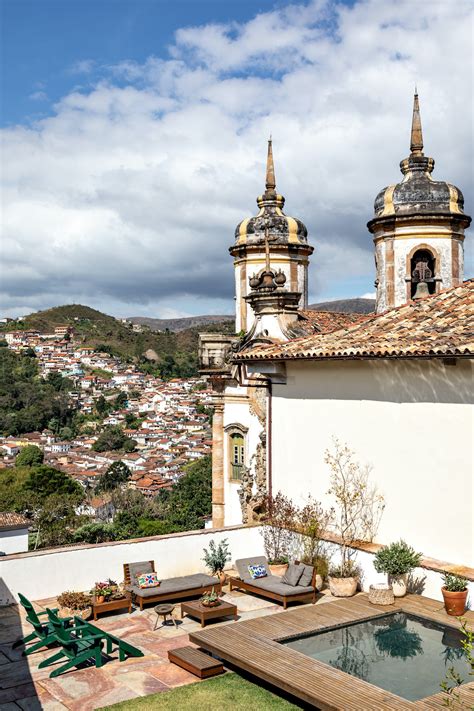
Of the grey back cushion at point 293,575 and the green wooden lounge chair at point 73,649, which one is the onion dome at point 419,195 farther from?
the green wooden lounge chair at point 73,649

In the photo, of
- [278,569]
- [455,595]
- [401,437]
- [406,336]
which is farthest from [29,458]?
[455,595]

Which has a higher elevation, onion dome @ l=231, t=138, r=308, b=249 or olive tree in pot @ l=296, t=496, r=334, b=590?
onion dome @ l=231, t=138, r=308, b=249

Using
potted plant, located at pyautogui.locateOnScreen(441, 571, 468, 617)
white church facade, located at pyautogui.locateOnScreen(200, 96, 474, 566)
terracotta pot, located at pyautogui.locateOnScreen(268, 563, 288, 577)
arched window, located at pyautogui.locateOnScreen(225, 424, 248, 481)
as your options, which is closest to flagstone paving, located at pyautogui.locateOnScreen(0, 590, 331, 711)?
terracotta pot, located at pyautogui.locateOnScreen(268, 563, 288, 577)

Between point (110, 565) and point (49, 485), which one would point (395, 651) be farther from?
point (49, 485)

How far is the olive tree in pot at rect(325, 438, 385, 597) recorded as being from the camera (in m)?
12.7

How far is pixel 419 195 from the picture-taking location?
2478 centimetres

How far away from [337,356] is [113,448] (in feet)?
372

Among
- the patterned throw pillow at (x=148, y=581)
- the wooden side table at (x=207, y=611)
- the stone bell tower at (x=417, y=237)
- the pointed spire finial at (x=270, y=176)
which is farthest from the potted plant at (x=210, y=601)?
the pointed spire finial at (x=270, y=176)

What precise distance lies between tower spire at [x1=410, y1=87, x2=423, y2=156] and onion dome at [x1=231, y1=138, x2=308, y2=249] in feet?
17.3

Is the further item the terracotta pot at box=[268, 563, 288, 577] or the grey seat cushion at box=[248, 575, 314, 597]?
the terracotta pot at box=[268, 563, 288, 577]

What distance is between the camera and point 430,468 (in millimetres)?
12070

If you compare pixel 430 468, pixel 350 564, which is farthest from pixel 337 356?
pixel 350 564

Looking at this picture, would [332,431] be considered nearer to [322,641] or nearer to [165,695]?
[322,641]

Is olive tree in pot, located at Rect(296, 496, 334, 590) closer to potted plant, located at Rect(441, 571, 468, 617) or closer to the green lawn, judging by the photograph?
potted plant, located at Rect(441, 571, 468, 617)
